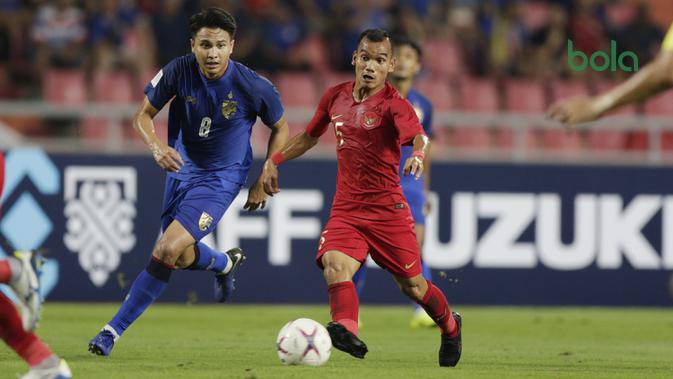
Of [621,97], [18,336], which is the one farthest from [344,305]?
[621,97]

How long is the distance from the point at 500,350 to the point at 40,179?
5.88m

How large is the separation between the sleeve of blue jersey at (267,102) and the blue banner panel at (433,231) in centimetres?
448

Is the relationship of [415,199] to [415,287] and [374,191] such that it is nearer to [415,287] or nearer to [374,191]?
[374,191]

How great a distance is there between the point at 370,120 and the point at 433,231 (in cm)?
590

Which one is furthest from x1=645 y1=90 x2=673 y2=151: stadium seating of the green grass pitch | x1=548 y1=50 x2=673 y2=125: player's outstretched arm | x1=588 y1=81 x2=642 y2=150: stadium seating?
x1=548 y1=50 x2=673 y2=125: player's outstretched arm

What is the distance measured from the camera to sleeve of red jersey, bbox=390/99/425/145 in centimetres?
812

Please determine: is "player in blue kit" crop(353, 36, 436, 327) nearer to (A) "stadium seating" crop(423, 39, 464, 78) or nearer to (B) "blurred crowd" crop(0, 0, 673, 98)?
(B) "blurred crowd" crop(0, 0, 673, 98)

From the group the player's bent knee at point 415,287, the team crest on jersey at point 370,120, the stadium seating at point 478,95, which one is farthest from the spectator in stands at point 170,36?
the player's bent knee at point 415,287

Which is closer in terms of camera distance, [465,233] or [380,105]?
[380,105]

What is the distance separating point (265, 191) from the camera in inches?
332

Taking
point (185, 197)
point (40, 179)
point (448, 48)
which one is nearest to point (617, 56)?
point (448, 48)

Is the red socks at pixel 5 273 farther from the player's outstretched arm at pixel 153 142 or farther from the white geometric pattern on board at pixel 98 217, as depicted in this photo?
the white geometric pattern on board at pixel 98 217

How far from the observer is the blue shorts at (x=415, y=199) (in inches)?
446

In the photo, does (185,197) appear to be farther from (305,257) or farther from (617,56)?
(617,56)
